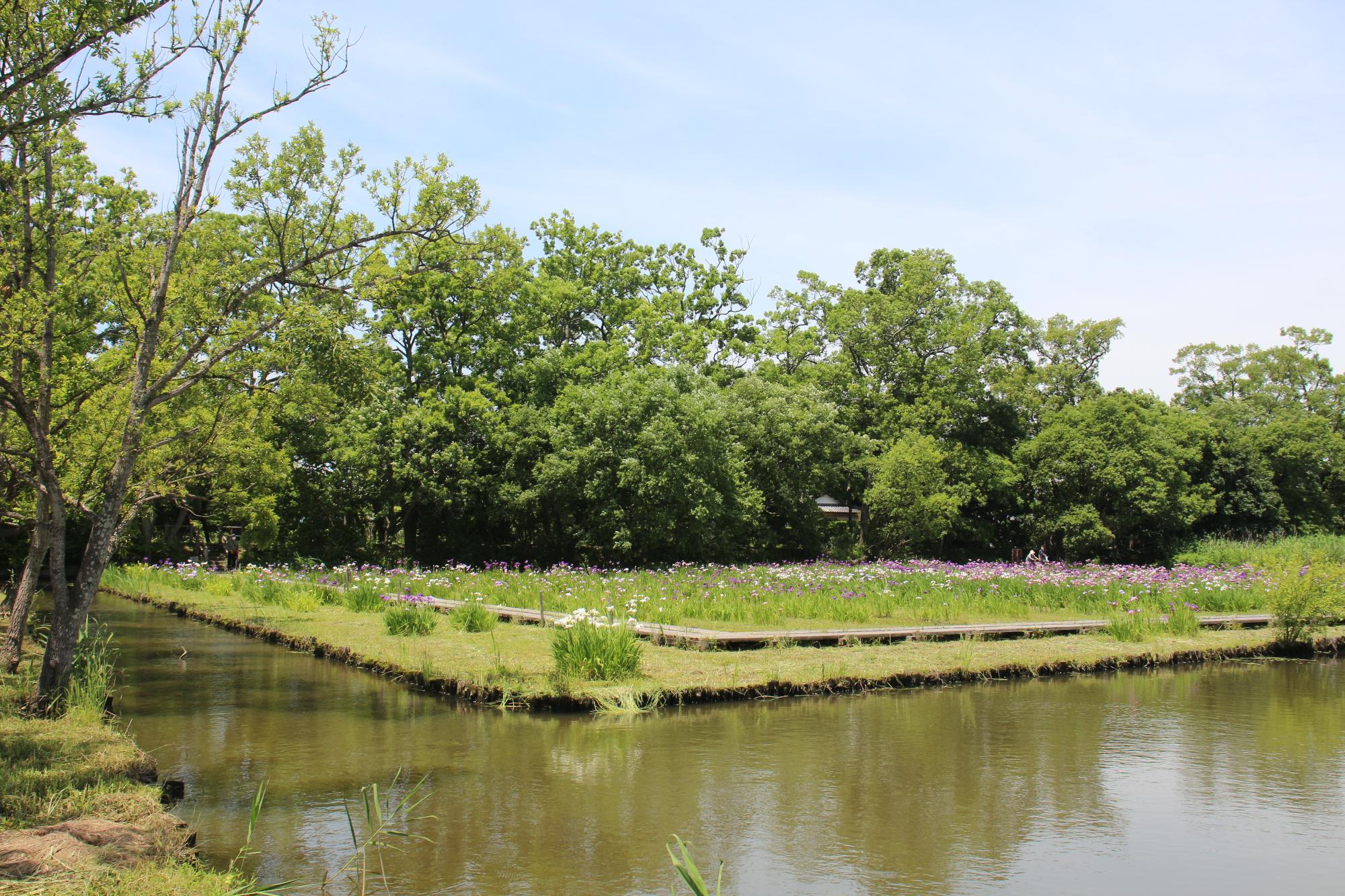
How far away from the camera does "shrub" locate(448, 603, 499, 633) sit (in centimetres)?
1669

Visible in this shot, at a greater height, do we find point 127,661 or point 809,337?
point 809,337

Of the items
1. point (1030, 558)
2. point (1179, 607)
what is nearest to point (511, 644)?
point (1179, 607)

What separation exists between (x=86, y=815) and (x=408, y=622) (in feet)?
33.1

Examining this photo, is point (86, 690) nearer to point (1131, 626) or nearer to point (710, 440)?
point (1131, 626)

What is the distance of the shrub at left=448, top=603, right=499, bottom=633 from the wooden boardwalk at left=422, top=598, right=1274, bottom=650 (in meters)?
1.02

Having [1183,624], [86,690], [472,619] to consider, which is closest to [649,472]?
[472,619]

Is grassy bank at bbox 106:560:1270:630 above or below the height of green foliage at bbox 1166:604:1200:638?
above

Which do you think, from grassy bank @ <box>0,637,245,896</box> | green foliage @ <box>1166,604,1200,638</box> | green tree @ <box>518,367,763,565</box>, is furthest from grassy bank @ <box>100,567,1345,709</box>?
green tree @ <box>518,367,763,565</box>

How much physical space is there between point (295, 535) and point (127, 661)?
1965 centimetres

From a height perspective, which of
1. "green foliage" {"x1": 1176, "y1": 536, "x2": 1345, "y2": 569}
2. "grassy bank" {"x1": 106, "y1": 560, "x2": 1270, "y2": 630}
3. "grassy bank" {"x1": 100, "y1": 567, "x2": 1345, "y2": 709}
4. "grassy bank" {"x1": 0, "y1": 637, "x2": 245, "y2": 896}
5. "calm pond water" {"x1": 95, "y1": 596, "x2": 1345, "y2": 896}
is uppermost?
"green foliage" {"x1": 1176, "y1": 536, "x2": 1345, "y2": 569}

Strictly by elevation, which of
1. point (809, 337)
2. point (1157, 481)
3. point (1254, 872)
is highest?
point (809, 337)

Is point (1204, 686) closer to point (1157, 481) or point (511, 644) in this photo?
point (511, 644)

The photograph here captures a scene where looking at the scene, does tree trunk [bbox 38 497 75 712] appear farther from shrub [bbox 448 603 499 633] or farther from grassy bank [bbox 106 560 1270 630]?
grassy bank [bbox 106 560 1270 630]

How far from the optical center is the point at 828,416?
111 ft
